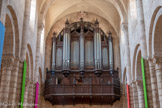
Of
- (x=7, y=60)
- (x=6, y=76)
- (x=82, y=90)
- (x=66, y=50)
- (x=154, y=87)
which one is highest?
(x=66, y=50)

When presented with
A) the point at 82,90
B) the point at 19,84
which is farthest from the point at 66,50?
the point at 19,84

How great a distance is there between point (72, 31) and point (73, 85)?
285 inches

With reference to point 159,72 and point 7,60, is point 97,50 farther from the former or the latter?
point 159,72

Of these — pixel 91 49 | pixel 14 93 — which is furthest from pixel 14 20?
pixel 91 49

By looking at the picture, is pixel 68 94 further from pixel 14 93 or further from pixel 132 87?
pixel 14 93

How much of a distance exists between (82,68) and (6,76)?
1225 cm

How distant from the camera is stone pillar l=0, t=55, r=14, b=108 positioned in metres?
14.0

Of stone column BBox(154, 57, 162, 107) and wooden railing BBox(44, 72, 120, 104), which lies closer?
stone column BBox(154, 57, 162, 107)

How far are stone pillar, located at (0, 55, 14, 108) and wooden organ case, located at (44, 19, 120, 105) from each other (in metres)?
9.72

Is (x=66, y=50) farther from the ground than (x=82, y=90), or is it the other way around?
(x=66, y=50)

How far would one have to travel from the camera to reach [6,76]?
14.5 meters

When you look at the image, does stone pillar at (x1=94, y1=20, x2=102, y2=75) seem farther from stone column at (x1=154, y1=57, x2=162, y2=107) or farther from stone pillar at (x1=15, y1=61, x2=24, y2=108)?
stone column at (x1=154, y1=57, x2=162, y2=107)

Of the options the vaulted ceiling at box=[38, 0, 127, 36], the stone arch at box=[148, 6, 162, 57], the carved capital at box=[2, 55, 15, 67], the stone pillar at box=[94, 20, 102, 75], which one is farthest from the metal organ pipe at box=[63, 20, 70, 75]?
the stone arch at box=[148, 6, 162, 57]

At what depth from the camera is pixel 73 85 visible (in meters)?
24.1
